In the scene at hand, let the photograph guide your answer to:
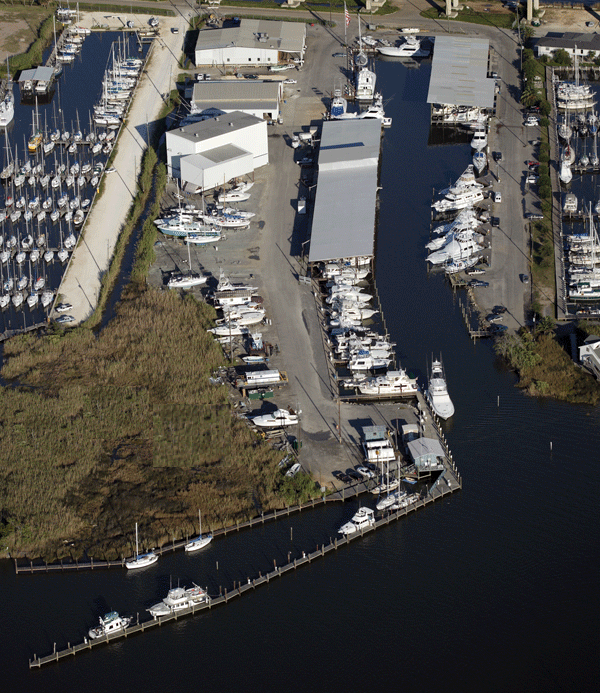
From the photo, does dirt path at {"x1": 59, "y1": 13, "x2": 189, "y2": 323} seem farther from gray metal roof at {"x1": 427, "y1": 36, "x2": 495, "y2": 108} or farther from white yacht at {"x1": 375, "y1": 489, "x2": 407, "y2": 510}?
white yacht at {"x1": 375, "y1": 489, "x2": 407, "y2": 510}

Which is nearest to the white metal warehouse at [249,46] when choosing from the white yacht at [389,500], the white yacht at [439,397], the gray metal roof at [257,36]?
the gray metal roof at [257,36]

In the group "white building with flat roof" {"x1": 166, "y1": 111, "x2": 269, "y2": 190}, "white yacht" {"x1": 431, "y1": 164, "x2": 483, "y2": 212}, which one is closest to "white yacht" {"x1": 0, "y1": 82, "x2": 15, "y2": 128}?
"white building with flat roof" {"x1": 166, "y1": 111, "x2": 269, "y2": 190}

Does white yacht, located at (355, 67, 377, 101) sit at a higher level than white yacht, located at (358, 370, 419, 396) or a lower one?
higher

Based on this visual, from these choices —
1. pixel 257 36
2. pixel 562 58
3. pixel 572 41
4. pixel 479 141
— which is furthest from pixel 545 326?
pixel 257 36

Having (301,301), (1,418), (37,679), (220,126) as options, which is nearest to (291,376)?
(301,301)

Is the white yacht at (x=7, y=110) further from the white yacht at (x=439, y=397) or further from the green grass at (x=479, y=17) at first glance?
the white yacht at (x=439, y=397)

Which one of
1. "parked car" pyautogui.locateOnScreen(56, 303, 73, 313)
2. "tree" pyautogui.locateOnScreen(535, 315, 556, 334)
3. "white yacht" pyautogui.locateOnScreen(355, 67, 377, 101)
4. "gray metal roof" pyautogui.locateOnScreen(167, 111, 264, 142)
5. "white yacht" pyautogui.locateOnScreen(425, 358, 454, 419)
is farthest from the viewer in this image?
"white yacht" pyautogui.locateOnScreen(355, 67, 377, 101)
